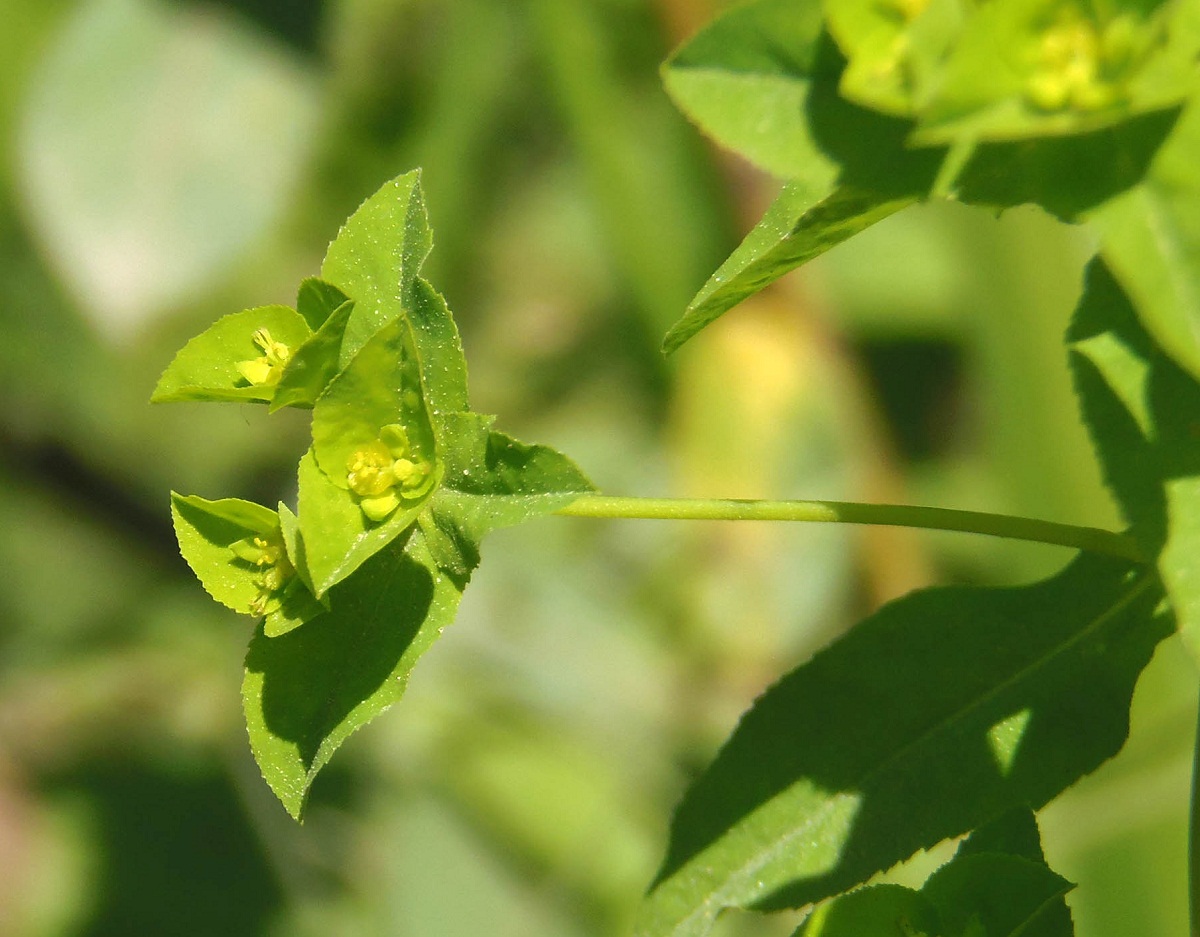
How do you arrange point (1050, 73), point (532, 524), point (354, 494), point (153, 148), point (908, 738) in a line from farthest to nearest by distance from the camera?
point (532, 524)
point (153, 148)
point (908, 738)
point (354, 494)
point (1050, 73)

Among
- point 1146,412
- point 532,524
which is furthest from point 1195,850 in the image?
point 532,524

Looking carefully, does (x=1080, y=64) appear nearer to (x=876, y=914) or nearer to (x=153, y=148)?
(x=876, y=914)

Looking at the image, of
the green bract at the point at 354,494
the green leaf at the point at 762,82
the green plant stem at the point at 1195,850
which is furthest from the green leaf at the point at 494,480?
the green plant stem at the point at 1195,850

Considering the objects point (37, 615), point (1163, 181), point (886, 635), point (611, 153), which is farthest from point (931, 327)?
point (1163, 181)


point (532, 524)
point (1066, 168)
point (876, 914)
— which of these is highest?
point (1066, 168)

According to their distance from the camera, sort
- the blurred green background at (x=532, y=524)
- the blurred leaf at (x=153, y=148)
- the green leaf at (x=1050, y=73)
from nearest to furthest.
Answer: the green leaf at (x=1050, y=73)
the blurred leaf at (x=153, y=148)
the blurred green background at (x=532, y=524)

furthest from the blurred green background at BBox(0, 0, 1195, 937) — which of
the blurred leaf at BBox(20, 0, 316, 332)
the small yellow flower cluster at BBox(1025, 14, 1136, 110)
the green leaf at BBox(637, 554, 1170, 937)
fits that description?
the small yellow flower cluster at BBox(1025, 14, 1136, 110)

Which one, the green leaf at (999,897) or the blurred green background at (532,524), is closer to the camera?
the green leaf at (999,897)

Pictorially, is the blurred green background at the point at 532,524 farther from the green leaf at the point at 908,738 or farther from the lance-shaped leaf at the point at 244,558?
the lance-shaped leaf at the point at 244,558
